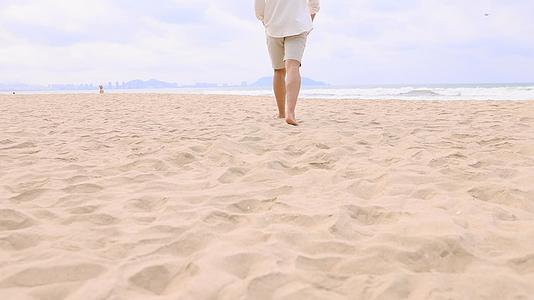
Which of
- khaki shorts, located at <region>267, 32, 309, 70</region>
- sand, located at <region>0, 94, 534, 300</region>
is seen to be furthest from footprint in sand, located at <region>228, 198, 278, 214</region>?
khaki shorts, located at <region>267, 32, 309, 70</region>

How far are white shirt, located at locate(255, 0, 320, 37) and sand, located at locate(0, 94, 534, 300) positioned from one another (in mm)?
1322

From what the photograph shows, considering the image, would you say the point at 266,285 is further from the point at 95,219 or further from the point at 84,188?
the point at 84,188

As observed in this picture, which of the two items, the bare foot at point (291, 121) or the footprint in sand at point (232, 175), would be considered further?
the bare foot at point (291, 121)

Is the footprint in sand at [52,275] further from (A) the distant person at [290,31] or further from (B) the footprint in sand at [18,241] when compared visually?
(A) the distant person at [290,31]

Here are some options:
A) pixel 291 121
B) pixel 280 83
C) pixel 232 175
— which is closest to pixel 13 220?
pixel 232 175

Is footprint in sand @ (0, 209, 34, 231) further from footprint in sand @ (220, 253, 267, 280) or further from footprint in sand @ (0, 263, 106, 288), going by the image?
footprint in sand @ (220, 253, 267, 280)

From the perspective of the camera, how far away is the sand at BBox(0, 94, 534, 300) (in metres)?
1.19

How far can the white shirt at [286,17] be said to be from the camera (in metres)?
3.92

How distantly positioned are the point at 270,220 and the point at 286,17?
107 inches

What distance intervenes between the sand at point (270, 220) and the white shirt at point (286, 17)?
1.32 m

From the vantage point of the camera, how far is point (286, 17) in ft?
12.9

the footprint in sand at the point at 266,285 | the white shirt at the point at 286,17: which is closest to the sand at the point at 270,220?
the footprint in sand at the point at 266,285

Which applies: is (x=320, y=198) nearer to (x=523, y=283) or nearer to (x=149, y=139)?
(x=523, y=283)

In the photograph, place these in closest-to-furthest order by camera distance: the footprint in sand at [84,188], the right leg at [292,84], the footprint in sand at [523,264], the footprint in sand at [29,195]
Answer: the footprint in sand at [523,264]
the footprint in sand at [29,195]
the footprint in sand at [84,188]
the right leg at [292,84]
